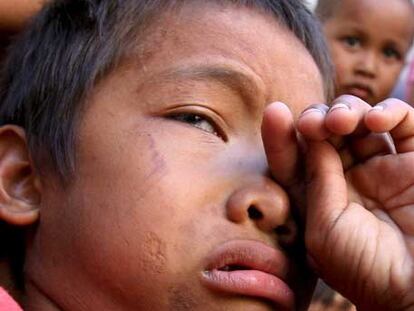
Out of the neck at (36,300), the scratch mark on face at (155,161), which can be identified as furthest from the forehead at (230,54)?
the neck at (36,300)

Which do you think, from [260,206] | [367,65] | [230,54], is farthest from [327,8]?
[260,206]

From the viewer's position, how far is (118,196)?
1.32 meters

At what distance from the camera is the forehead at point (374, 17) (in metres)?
3.95

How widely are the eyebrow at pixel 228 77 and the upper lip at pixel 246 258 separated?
0.29 m

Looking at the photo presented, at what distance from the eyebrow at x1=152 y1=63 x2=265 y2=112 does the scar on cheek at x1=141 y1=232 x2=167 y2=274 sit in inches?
12.7

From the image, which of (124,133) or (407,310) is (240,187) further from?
(407,310)

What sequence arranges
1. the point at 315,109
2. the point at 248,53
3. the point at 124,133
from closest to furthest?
the point at 315,109 → the point at 124,133 → the point at 248,53

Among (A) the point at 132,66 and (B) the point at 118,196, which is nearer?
(B) the point at 118,196

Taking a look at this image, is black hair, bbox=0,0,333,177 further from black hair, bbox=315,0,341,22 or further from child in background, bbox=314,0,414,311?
black hair, bbox=315,0,341,22

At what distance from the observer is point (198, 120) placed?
1412 mm

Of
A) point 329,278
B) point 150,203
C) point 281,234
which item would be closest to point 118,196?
point 150,203

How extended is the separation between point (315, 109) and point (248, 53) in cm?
28

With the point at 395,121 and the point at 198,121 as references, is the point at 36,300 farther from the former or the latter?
the point at 395,121

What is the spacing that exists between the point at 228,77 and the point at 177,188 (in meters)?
0.26
